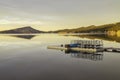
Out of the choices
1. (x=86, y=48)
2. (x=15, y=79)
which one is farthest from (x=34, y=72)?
(x=86, y=48)

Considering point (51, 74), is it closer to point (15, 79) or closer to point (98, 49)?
point (15, 79)

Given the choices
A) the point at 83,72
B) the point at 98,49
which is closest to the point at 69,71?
the point at 83,72

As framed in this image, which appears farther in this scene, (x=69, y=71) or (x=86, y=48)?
(x=86, y=48)

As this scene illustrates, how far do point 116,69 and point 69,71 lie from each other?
28.4ft

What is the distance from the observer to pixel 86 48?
66.4 meters

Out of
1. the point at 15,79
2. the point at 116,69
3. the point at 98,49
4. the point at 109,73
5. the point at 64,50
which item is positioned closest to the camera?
the point at 15,79

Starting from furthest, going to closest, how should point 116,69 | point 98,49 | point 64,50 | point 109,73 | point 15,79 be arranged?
point 64,50 < point 98,49 < point 116,69 < point 109,73 < point 15,79

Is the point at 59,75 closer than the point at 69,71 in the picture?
Yes

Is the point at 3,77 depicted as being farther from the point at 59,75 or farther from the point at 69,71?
the point at 69,71

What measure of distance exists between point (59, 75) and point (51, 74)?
66.0 inches

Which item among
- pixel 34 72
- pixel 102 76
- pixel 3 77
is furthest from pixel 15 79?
pixel 102 76

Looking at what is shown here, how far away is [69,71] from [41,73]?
16.2 ft

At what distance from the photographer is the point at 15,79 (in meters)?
32.8

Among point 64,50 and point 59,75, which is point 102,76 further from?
point 64,50
